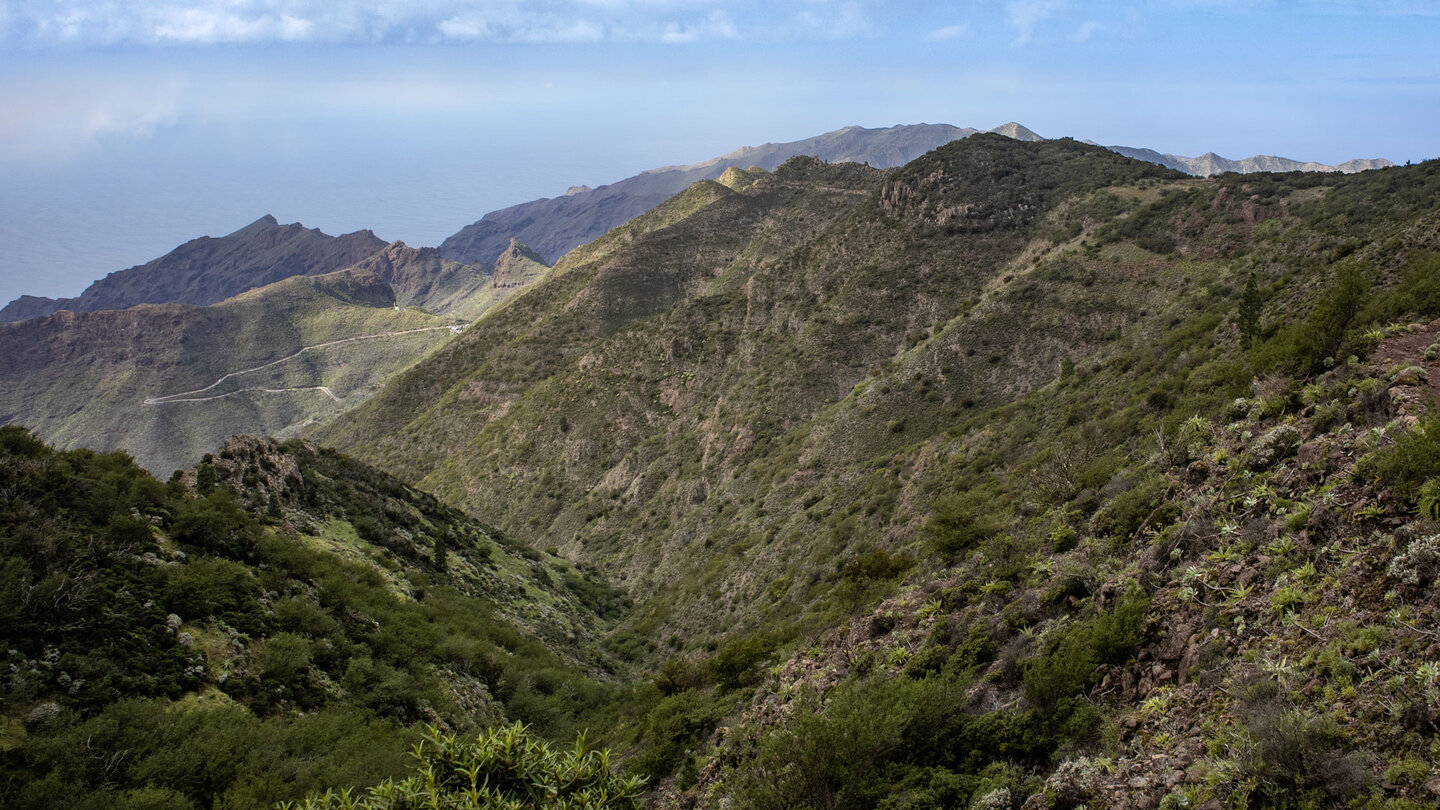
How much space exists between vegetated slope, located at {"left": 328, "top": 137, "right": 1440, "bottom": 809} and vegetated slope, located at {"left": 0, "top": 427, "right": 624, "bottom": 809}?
21.5 feet

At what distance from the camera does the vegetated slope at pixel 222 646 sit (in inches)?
449

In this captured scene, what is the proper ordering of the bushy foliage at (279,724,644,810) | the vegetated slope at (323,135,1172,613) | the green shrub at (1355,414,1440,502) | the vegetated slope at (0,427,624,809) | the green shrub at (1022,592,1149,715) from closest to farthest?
the green shrub at (1355,414,1440,502), the bushy foliage at (279,724,644,810), the green shrub at (1022,592,1149,715), the vegetated slope at (0,427,624,809), the vegetated slope at (323,135,1172,613)

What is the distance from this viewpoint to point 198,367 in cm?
14675

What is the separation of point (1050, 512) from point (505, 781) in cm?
1423

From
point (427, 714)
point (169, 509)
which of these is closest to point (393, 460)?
point (169, 509)

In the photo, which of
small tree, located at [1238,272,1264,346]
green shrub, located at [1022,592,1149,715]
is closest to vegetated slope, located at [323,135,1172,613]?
small tree, located at [1238,272,1264,346]

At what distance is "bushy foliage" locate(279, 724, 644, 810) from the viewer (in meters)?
9.21

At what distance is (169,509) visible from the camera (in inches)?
760

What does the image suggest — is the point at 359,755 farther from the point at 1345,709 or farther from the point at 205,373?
the point at 205,373

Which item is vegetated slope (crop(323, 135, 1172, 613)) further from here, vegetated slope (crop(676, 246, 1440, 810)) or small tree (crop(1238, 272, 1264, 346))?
small tree (crop(1238, 272, 1264, 346))

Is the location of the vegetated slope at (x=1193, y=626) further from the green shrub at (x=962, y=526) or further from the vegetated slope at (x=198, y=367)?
the vegetated slope at (x=198, y=367)

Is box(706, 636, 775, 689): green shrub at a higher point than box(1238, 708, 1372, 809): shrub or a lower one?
lower

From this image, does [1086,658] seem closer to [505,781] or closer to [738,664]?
[505,781]

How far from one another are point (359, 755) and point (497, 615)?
15.4 m
